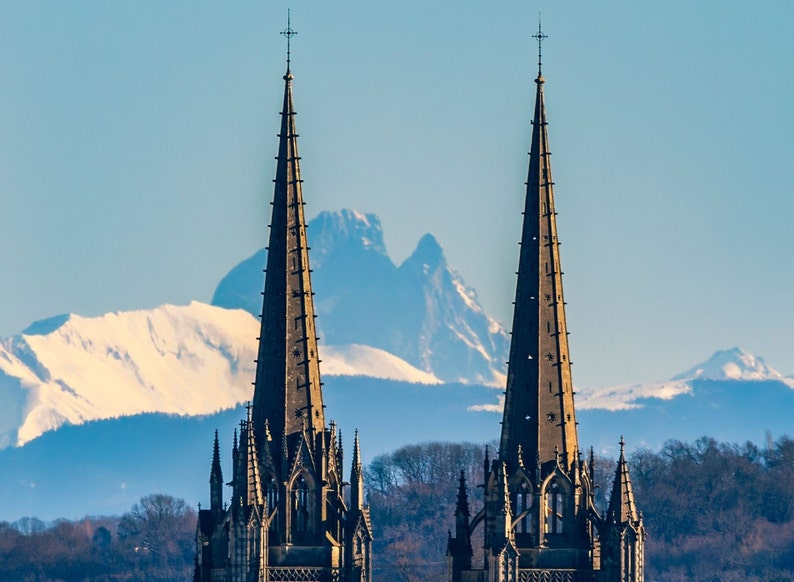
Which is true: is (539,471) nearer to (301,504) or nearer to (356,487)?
(356,487)

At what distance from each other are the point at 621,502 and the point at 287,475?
12741 millimetres

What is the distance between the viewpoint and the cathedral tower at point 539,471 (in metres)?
152

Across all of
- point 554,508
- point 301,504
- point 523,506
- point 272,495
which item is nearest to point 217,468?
point 272,495

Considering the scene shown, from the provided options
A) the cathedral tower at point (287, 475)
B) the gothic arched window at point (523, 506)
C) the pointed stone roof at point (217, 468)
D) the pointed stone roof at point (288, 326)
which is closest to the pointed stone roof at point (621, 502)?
the gothic arched window at point (523, 506)

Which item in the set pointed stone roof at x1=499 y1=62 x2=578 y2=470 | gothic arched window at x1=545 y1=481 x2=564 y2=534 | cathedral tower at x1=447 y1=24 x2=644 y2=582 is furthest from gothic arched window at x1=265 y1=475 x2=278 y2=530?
gothic arched window at x1=545 y1=481 x2=564 y2=534

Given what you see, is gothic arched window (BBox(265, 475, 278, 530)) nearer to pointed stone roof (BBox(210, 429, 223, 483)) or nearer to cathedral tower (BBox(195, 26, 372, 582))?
cathedral tower (BBox(195, 26, 372, 582))

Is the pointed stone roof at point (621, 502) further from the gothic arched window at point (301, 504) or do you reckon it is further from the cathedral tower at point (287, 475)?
the gothic arched window at point (301, 504)

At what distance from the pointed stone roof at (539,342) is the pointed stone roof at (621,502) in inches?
86.5

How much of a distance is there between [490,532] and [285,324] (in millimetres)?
11491

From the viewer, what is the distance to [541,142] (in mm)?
154000

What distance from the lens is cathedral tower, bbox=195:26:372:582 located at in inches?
6038

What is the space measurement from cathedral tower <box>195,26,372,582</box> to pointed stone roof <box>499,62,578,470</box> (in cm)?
693

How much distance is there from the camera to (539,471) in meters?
152

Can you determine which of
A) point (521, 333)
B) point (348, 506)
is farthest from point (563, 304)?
point (348, 506)
